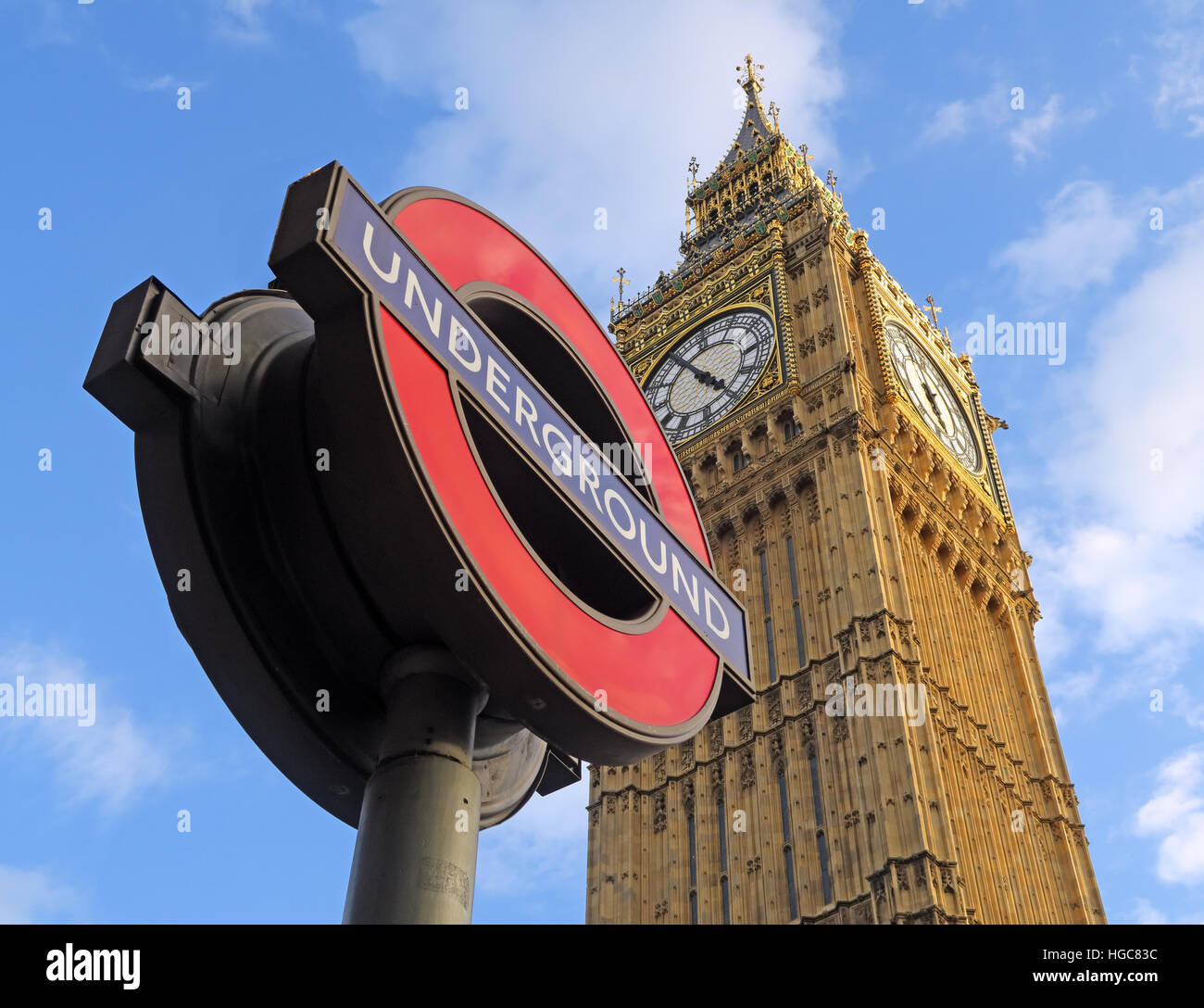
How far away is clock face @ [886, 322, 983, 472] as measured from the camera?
45.0 metres

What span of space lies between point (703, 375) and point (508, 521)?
39878 mm

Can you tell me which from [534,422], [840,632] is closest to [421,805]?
[534,422]

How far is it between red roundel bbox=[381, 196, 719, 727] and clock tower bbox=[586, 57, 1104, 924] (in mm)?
24030

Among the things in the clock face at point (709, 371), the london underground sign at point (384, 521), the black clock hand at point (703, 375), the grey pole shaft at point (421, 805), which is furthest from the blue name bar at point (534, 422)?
the black clock hand at point (703, 375)

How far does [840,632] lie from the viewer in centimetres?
3581

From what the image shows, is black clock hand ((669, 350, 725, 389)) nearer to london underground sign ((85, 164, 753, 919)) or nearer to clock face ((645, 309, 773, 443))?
clock face ((645, 309, 773, 443))

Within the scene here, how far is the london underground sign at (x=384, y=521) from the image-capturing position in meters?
5.53

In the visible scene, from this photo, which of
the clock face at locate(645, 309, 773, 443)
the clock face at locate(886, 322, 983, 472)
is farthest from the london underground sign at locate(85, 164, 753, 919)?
the clock face at locate(886, 322, 983, 472)

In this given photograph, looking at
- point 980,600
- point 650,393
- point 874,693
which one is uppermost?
point 650,393

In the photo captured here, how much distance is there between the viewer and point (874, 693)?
34.2 meters

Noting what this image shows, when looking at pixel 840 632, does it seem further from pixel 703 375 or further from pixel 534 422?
pixel 534 422

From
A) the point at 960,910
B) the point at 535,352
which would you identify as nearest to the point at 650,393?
the point at 960,910
